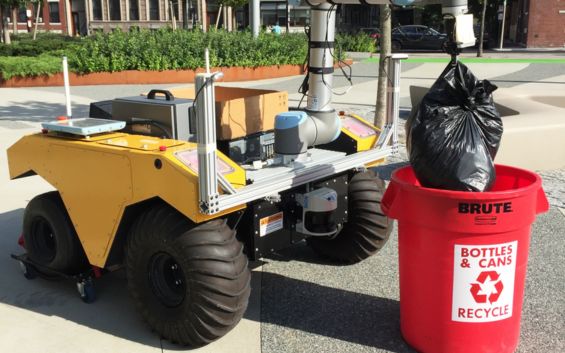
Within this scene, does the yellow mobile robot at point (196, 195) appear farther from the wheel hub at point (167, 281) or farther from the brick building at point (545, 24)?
the brick building at point (545, 24)

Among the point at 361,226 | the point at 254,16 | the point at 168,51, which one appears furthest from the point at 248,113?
the point at 254,16

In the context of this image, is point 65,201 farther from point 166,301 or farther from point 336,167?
point 336,167

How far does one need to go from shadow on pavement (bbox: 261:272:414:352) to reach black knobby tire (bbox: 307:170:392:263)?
43cm

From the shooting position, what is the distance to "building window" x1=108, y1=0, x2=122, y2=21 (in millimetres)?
49875

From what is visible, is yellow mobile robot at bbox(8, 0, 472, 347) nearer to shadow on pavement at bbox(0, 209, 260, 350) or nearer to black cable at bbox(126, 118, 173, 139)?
black cable at bbox(126, 118, 173, 139)

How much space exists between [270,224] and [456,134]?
1214 millimetres

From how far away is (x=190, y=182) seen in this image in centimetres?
317

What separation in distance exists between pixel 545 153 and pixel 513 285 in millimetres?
4629

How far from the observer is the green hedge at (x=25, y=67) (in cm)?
1662

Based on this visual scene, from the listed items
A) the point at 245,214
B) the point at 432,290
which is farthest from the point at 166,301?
the point at 432,290

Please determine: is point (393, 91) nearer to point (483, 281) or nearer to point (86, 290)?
point (483, 281)

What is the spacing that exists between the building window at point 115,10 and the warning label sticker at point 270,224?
49.6 meters

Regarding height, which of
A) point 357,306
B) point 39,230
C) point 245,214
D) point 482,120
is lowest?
point 357,306

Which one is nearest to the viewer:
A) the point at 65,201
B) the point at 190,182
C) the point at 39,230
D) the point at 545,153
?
the point at 190,182
